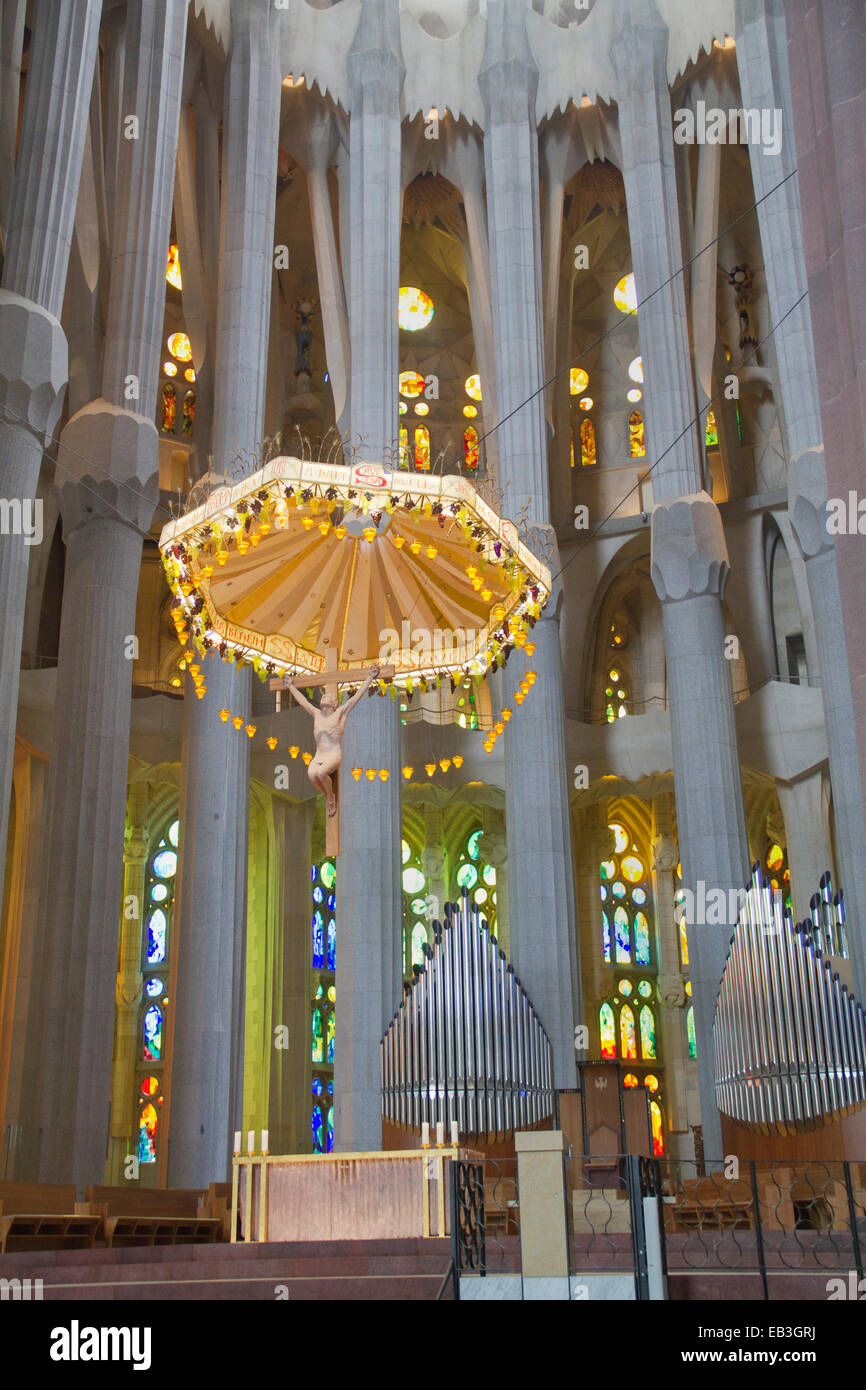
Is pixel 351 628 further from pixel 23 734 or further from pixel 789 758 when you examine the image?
pixel 789 758

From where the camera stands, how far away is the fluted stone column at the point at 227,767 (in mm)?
18531

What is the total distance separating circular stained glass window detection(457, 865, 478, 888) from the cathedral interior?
20cm

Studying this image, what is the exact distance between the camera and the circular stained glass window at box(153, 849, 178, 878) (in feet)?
87.7

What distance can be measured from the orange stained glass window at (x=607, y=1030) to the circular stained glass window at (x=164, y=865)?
860 centimetres

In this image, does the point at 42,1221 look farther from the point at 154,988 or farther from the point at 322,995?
the point at 322,995

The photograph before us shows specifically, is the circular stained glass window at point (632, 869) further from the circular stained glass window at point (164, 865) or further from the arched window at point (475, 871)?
the circular stained glass window at point (164, 865)

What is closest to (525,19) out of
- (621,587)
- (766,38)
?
(766,38)

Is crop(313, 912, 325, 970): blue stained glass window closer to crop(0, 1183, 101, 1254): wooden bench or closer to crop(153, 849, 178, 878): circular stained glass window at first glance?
crop(153, 849, 178, 878): circular stained glass window

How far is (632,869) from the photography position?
28531mm

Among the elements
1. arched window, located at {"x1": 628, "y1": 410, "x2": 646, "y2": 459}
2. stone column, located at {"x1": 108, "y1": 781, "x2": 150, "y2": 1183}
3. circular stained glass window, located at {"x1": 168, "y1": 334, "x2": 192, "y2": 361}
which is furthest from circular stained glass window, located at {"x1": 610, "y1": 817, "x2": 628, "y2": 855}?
circular stained glass window, located at {"x1": 168, "y1": 334, "x2": 192, "y2": 361}

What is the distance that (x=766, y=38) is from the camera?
71.7ft

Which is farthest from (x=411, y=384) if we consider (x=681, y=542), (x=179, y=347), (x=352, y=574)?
(x=352, y=574)

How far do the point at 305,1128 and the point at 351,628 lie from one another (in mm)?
12674
